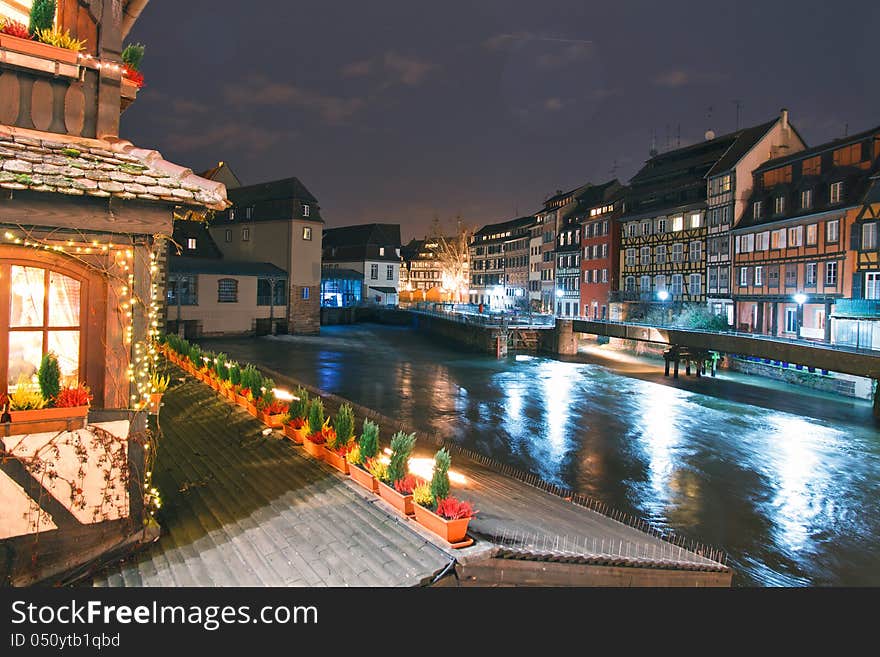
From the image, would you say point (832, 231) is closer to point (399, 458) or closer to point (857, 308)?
point (857, 308)

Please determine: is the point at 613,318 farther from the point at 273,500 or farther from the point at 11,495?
Answer: the point at 11,495

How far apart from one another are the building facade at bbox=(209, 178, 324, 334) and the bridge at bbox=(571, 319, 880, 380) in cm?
2590

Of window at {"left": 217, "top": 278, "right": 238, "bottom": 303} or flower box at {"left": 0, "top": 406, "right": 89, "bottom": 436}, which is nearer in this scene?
flower box at {"left": 0, "top": 406, "right": 89, "bottom": 436}

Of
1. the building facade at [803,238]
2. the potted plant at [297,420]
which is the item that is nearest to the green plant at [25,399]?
the potted plant at [297,420]

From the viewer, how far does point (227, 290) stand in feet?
149

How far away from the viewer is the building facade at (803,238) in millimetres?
30844

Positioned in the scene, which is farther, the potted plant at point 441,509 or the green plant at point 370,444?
the green plant at point 370,444

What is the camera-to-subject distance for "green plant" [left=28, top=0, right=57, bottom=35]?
638 cm

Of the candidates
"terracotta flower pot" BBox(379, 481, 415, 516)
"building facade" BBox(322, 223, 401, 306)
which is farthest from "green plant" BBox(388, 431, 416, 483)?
"building facade" BBox(322, 223, 401, 306)

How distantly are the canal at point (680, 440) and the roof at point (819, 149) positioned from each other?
1414 centimetres

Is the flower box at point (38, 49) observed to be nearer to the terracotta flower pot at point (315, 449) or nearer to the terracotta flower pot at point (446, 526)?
the terracotta flower pot at point (315, 449)

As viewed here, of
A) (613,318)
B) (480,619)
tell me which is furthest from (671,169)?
(480,619)

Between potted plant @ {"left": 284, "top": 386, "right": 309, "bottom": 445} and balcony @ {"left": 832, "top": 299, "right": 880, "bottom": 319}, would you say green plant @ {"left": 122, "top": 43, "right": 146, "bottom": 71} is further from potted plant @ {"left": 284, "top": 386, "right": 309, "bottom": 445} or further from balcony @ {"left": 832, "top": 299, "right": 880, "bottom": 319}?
balcony @ {"left": 832, "top": 299, "right": 880, "bottom": 319}

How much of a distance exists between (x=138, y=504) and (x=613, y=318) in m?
50.2
